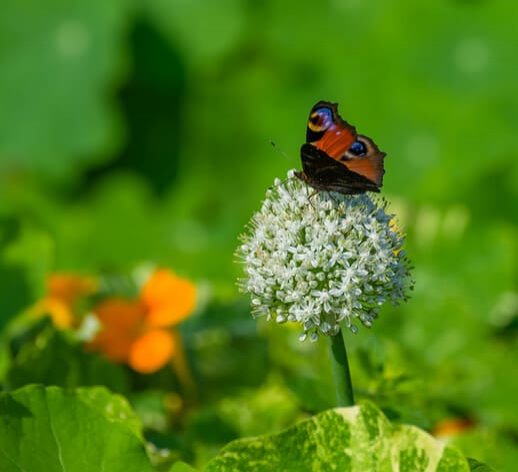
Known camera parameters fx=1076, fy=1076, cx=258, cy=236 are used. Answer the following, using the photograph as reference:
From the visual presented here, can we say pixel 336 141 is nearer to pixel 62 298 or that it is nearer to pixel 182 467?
pixel 182 467

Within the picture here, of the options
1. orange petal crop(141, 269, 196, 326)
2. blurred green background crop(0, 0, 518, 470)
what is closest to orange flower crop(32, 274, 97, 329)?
orange petal crop(141, 269, 196, 326)

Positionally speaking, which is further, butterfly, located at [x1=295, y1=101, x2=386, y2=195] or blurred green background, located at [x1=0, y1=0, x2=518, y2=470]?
blurred green background, located at [x1=0, y1=0, x2=518, y2=470]

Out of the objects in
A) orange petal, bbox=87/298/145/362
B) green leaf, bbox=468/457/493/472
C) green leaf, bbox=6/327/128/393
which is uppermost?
orange petal, bbox=87/298/145/362

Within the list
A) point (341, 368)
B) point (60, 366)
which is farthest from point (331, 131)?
point (60, 366)

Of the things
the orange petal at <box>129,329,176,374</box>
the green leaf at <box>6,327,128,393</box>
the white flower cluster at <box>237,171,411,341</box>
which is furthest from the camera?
the orange petal at <box>129,329,176,374</box>

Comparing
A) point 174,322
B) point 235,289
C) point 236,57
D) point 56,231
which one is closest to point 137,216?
point 56,231

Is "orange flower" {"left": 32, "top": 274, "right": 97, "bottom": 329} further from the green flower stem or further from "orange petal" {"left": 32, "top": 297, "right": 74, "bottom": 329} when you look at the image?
the green flower stem
